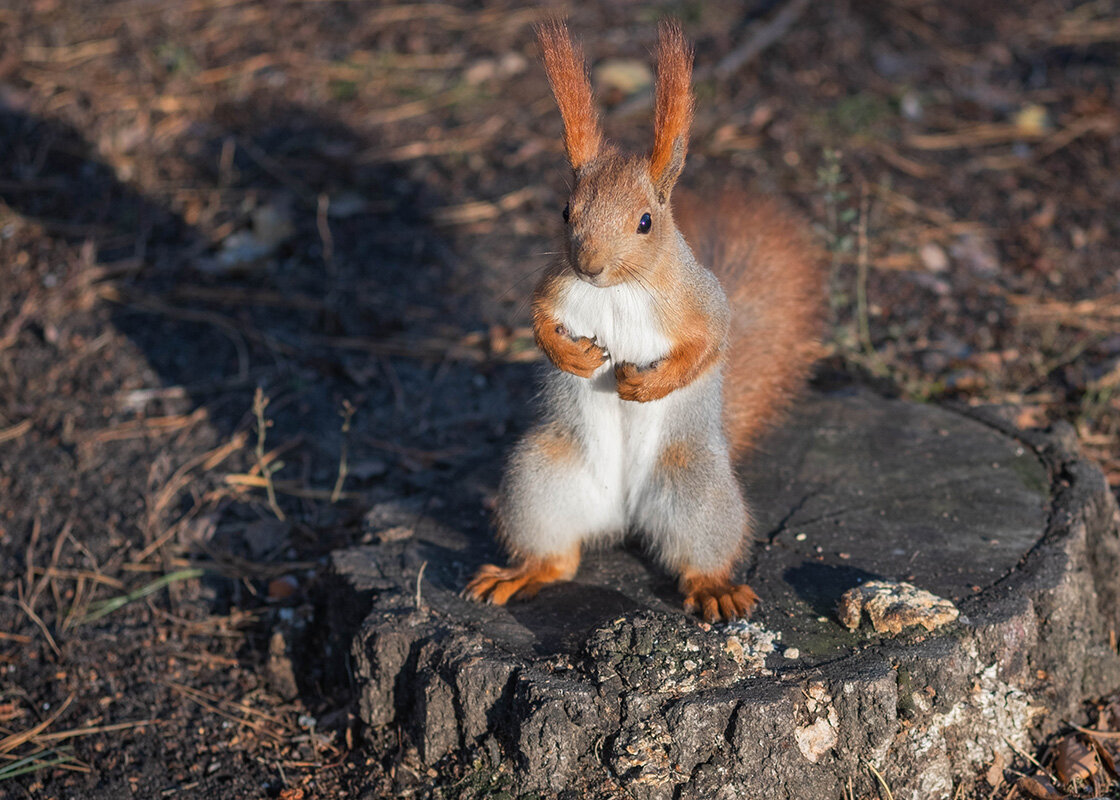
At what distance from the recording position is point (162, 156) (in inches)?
149

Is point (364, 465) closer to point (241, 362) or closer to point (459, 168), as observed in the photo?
point (241, 362)

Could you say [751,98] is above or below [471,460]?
above

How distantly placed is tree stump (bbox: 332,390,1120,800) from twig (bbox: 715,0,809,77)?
230cm

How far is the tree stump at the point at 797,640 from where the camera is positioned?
5.17 ft

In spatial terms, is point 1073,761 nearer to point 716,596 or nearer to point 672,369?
point 716,596

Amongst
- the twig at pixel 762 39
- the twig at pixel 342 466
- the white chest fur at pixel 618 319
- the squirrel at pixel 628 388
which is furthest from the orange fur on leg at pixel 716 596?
the twig at pixel 762 39

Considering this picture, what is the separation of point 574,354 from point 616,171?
30 centimetres

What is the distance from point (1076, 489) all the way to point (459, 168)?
242 centimetres

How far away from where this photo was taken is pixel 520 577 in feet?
6.31

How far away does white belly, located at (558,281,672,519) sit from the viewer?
1713 mm

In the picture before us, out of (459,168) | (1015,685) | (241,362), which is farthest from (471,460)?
(459,168)

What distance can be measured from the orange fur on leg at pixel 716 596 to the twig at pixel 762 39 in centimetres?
276

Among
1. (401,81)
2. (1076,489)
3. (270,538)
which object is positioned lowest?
(270,538)

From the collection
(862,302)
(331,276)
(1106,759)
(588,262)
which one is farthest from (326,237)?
(1106,759)
